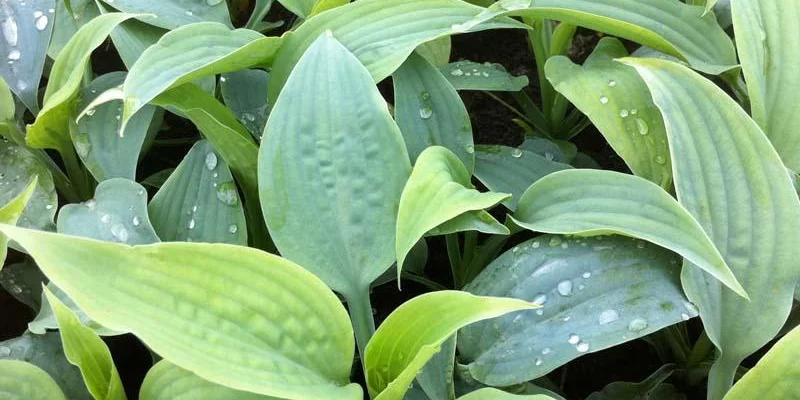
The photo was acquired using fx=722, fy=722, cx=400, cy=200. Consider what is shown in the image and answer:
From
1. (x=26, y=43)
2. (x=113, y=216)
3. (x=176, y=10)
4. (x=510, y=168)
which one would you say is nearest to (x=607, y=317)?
(x=510, y=168)

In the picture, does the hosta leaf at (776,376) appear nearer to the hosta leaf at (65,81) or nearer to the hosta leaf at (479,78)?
the hosta leaf at (479,78)

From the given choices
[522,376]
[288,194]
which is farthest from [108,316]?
[522,376]

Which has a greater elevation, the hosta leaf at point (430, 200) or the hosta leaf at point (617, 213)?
the hosta leaf at point (430, 200)

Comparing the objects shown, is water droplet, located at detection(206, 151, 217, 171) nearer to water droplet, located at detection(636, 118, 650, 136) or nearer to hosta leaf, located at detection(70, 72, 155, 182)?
hosta leaf, located at detection(70, 72, 155, 182)

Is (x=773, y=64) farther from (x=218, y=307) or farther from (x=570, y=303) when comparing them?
(x=218, y=307)

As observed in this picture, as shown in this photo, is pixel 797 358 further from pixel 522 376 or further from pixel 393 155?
pixel 393 155

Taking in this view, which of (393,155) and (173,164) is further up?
(393,155)

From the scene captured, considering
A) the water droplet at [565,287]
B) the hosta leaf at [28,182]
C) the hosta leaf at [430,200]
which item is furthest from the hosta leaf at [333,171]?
the hosta leaf at [28,182]
